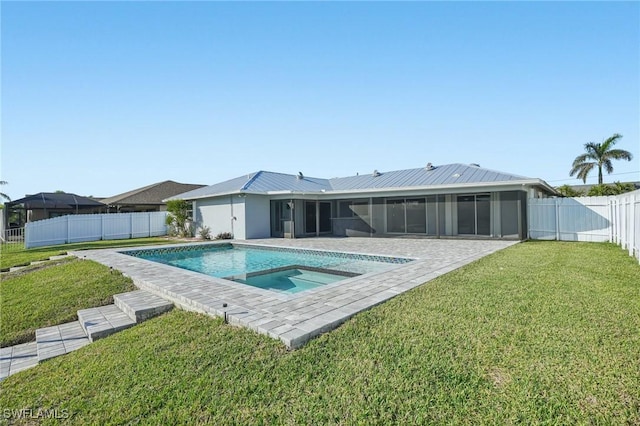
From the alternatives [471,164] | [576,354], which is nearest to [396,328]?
[576,354]

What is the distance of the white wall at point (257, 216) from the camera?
57.6ft

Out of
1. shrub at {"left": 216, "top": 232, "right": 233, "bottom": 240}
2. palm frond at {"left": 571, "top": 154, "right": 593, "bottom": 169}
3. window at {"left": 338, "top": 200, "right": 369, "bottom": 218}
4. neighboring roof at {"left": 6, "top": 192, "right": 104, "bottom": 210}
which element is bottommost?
shrub at {"left": 216, "top": 232, "right": 233, "bottom": 240}

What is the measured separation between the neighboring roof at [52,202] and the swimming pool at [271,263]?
12846mm

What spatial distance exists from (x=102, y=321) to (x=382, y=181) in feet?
55.7

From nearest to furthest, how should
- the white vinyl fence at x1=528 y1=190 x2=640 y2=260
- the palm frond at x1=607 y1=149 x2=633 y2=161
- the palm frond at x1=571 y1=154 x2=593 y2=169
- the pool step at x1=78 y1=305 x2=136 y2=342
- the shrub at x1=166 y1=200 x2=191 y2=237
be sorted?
1. the pool step at x1=78 y1=305 x2=136 y2=342
2. the white vinyl fence at x1=528 y1=190 x2=640 y2=260
3. the shrub at x1=166 y1=200 x2=191 y2=237
4. the palm frond at x1=607 y1=149 x2=633 y2=161
5. the palm frond at x1=571 y1=154 x2=593 y2=169

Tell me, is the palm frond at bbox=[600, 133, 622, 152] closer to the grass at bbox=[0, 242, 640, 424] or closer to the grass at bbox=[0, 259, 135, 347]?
the grass at bbox=[0, 242, 640, 424]

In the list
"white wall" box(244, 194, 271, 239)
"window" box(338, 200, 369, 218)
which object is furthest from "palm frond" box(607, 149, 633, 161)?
"white wall" box(244, 194, 271, 239)

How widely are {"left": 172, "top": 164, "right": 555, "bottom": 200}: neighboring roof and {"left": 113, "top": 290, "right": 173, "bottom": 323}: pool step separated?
10.9 metres

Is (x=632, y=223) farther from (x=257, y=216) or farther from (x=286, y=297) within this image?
(x=257, y=216)

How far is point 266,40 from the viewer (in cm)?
1128

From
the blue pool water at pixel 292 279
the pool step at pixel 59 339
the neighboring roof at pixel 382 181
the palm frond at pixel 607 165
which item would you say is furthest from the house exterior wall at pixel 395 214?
the palm frond at pixel 607 165

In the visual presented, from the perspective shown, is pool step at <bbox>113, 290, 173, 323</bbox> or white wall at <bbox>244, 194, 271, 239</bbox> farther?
white wall at <bbox>244, 194, 271, 239</bbox>

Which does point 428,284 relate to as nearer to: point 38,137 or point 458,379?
point 458,379

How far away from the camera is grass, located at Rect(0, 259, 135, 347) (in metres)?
5.56
